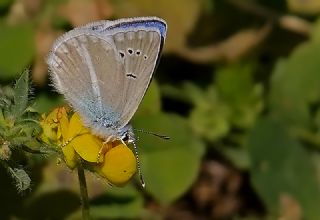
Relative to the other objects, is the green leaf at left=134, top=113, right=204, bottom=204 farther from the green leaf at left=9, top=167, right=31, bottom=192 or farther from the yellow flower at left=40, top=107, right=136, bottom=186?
the green leaf at left=9, top=167, right=31, bottom=192

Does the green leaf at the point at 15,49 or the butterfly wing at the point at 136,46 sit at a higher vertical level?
the butterfly wing at the point at 136,46

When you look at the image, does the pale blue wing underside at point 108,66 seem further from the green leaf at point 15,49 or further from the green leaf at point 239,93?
the green leaf at point 239,93

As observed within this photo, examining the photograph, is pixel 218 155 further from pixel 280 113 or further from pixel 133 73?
pixel 133 73

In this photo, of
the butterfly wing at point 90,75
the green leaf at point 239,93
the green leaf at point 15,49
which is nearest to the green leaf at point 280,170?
the green leaf at point 239,93

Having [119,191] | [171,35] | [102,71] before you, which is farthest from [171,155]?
[102,71]

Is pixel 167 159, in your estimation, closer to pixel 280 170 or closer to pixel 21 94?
pixel 280 170

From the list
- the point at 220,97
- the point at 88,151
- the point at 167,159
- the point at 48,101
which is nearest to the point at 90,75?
the point at 88,151

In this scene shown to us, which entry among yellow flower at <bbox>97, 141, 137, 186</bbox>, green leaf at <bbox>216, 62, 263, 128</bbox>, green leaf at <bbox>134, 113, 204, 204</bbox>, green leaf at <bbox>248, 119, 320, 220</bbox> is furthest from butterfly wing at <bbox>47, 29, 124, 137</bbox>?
green leaf at <bbox>216, 62, 263, 128</bbox>
